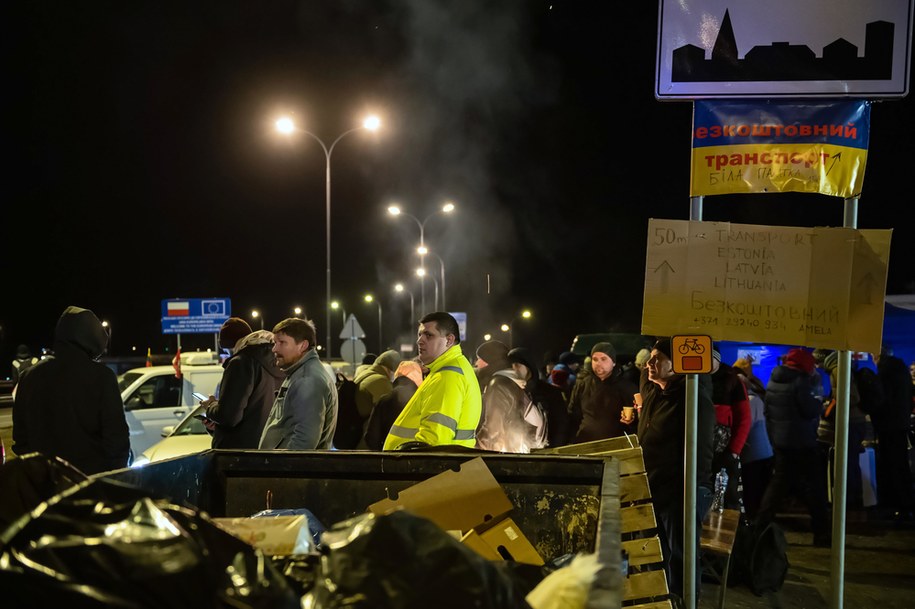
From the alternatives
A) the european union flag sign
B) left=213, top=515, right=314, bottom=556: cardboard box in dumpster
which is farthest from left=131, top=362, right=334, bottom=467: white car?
the european union flag sign

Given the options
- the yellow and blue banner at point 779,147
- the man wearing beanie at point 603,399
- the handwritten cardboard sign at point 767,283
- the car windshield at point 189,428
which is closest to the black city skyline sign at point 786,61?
the yellow and blue banner at point 779,147

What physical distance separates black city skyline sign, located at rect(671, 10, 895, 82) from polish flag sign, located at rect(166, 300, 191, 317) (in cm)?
2476

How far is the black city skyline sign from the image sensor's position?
4195mm

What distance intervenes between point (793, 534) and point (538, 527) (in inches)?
223

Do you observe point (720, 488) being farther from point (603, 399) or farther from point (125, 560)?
point (125, 560)

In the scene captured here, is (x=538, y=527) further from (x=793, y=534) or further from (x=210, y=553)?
(x=793, y=534)

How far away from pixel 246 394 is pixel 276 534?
3.56 metres

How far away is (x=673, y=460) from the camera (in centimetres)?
510

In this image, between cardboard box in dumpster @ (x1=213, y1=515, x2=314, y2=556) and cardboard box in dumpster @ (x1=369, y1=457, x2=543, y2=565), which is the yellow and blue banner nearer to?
cardboard box in dumpster @ (x1=369, y1=457, x2=543, y2=565)

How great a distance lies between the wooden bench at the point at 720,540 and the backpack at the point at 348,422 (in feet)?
12.3

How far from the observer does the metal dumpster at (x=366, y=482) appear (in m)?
3.38

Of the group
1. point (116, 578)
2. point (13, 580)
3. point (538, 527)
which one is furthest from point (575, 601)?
point (538, 527)

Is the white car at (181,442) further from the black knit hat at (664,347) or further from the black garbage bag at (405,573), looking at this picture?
the black garbage bag at (405,573)

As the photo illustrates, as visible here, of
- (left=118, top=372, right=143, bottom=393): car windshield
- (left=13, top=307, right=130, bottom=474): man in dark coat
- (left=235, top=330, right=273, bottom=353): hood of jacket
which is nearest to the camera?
(left=13, top=307, right=130, bottom=474): man in dark coat
